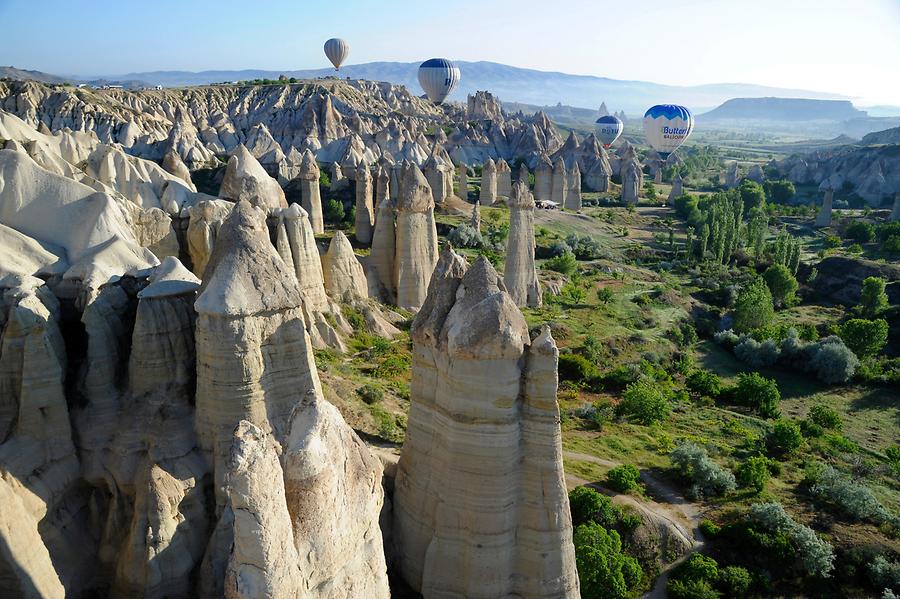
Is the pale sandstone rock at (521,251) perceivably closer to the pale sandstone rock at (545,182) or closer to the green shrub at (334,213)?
the green shrub at (334,213)

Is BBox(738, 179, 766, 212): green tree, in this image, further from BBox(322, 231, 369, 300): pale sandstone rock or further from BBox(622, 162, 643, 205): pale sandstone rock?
BBox(322, 231, 369, 300): pale sandstone rock

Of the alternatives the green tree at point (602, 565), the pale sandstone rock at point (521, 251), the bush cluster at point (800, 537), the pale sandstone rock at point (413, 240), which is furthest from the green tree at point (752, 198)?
the green tree at point (602, 565)

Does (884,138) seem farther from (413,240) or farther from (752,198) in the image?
(413,240)

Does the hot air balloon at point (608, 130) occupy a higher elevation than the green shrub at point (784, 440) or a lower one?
higher

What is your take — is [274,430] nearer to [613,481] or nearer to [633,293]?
[613,481]

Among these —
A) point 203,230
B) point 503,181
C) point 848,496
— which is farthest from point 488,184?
point 848,496

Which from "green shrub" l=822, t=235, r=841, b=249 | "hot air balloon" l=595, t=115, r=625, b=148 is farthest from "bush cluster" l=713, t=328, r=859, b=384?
"hot air balloon" l=595, t=115, r=625, b=148
